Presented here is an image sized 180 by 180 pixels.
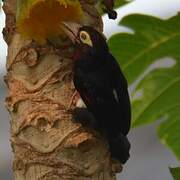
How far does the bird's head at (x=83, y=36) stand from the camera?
4.02 ft

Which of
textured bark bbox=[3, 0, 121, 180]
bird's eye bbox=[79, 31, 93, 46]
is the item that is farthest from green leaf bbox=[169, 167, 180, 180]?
bird's eye bbox=[79, 31, 93, 46]

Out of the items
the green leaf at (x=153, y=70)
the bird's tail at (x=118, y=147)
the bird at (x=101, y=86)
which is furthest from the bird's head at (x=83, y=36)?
the green leaf at (x=153, y=70)

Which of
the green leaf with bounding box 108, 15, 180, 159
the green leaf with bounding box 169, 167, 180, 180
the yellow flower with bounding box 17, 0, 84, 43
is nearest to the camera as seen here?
the yellow flower with bounding box 17, 0, 84, 43

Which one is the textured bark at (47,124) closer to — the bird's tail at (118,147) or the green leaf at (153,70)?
the bird's tail at (118,147)

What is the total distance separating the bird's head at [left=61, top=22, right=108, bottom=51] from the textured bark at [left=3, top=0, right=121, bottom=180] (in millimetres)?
33

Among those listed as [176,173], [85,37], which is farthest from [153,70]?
[85,37]

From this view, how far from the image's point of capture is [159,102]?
1.87m

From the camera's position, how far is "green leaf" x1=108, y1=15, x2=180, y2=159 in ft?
5.98

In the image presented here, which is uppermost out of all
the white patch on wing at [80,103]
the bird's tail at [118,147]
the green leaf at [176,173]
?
the white patch on wing at [80,103]

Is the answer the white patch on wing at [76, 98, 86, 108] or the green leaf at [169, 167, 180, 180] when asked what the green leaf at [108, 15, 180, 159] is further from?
the white patch on wing at [76, 98, 86, 108]

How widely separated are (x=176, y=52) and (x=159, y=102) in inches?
5.2

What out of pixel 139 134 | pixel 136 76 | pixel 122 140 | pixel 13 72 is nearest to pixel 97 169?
pixel 122 140

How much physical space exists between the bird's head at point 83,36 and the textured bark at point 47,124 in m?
0.03

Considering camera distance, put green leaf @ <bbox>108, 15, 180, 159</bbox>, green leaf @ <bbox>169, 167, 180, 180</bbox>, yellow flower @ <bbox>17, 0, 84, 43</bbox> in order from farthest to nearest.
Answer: green leaf @ <bbox>108, 15, 180, 159</bbox>, green leaf @ <bbox>169, 167, 180, 180</bbox>, yellow flower @ <bbox>17, 0, 84, 43</bbox>
